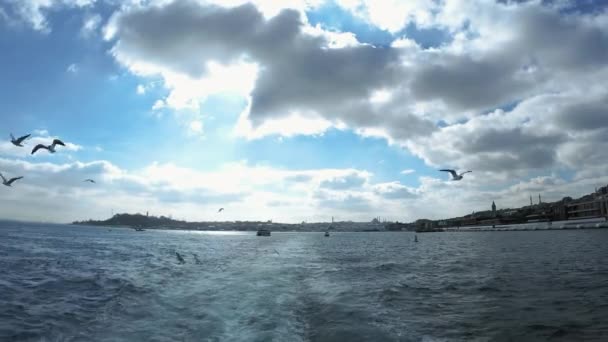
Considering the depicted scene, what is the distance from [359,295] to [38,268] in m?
21.1

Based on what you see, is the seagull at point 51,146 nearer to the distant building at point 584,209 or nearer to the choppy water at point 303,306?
the choppy water at point 303,306

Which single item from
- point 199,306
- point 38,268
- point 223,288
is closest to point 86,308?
point 199,306

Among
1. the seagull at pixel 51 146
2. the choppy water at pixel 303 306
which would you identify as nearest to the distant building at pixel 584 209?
the choppy water at pixel 303 306

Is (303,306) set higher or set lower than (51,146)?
lower

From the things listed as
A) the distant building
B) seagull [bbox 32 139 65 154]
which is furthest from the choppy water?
the distant building

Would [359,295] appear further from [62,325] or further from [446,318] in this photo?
[62,325]

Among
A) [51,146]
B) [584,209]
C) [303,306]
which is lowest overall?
[303,306]

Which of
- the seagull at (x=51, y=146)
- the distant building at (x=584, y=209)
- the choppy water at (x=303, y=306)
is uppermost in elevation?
the seagull at (x=51, y=146)

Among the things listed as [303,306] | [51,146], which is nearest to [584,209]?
[303,306]

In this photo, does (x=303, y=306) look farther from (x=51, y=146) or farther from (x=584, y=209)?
(x=584, y=209)

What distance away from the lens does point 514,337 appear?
34.7 feet

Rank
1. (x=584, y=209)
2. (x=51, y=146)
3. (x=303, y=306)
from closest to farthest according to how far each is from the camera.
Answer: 1. (x=303, y=306)
2. (x=51, y=146)
3. (x=584, y=209)

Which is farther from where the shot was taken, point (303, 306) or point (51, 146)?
point (51, 146)

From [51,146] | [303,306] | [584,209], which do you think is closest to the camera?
[303,306]
